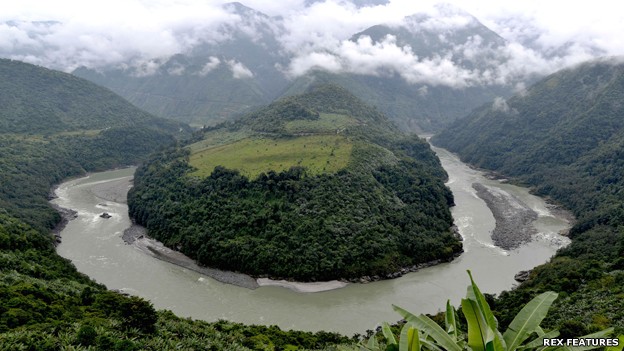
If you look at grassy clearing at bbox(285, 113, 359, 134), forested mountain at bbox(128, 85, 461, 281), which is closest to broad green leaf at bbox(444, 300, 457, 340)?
forested mountain at bbox(128, 85, 461, 281)

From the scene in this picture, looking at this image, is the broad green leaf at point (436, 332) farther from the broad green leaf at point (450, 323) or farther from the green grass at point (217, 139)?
the green grass at point (217, 139)

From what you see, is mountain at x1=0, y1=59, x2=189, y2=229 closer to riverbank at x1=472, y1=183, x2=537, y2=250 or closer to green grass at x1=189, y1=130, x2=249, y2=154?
green grass at x1=189, y1=130, x2=249, y2=154

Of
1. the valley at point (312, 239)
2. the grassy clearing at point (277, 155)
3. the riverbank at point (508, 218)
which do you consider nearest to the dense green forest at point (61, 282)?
the valley at point (312, 239)

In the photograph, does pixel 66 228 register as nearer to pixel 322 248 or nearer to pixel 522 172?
pixel 322 248

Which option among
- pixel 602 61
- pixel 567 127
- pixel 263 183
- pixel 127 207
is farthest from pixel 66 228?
pixel 602 61

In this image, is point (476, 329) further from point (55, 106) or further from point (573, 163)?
point (55, 106)

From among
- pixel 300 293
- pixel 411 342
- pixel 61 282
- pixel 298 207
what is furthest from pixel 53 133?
pixel 411 342
